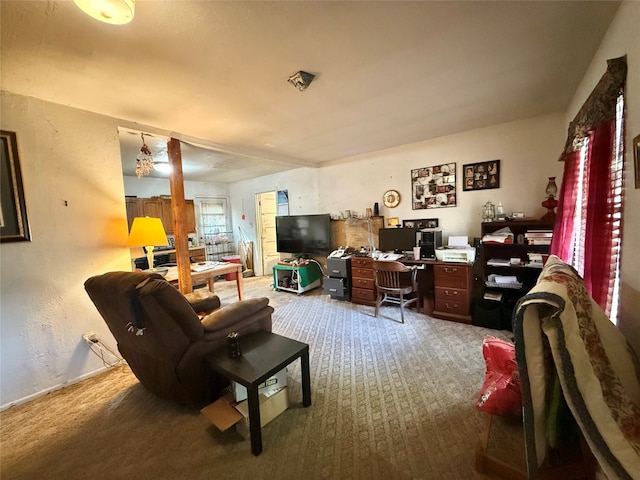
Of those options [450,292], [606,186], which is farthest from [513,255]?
[606,186]

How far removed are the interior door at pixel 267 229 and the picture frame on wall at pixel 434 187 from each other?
333cm

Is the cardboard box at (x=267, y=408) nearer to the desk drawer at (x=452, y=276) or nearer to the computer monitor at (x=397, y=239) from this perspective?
the desk drawer at (x=452, y=276)

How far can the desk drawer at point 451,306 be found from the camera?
2.96 metres

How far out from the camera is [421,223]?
3.68 metres

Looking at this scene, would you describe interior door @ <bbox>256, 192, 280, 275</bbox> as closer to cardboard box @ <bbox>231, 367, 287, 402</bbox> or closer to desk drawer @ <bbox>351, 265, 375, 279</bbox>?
desk drawer @ <bbox>351, 265, 375, 279</bbox>

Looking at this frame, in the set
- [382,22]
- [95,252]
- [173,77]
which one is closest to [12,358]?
[95,252]

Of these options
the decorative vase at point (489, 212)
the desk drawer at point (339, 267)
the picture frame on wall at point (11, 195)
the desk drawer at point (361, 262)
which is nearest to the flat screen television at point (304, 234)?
the desk drawer at point (339, 267)

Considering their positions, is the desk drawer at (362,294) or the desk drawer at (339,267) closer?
the desk drawer at (362,294)

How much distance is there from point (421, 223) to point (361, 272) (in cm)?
113

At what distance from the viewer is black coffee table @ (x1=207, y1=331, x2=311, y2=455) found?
135 cm

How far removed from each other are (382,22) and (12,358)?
11.0ft

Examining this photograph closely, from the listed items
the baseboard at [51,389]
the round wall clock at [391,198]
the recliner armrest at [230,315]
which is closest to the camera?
the recliner armrest at [230,315]

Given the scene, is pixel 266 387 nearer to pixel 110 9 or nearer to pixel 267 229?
pixel 110 9

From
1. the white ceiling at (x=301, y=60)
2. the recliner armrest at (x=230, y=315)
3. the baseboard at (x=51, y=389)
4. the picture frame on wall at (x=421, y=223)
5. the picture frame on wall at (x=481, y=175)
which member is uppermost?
the white ceiling at (x=301, y=60)
